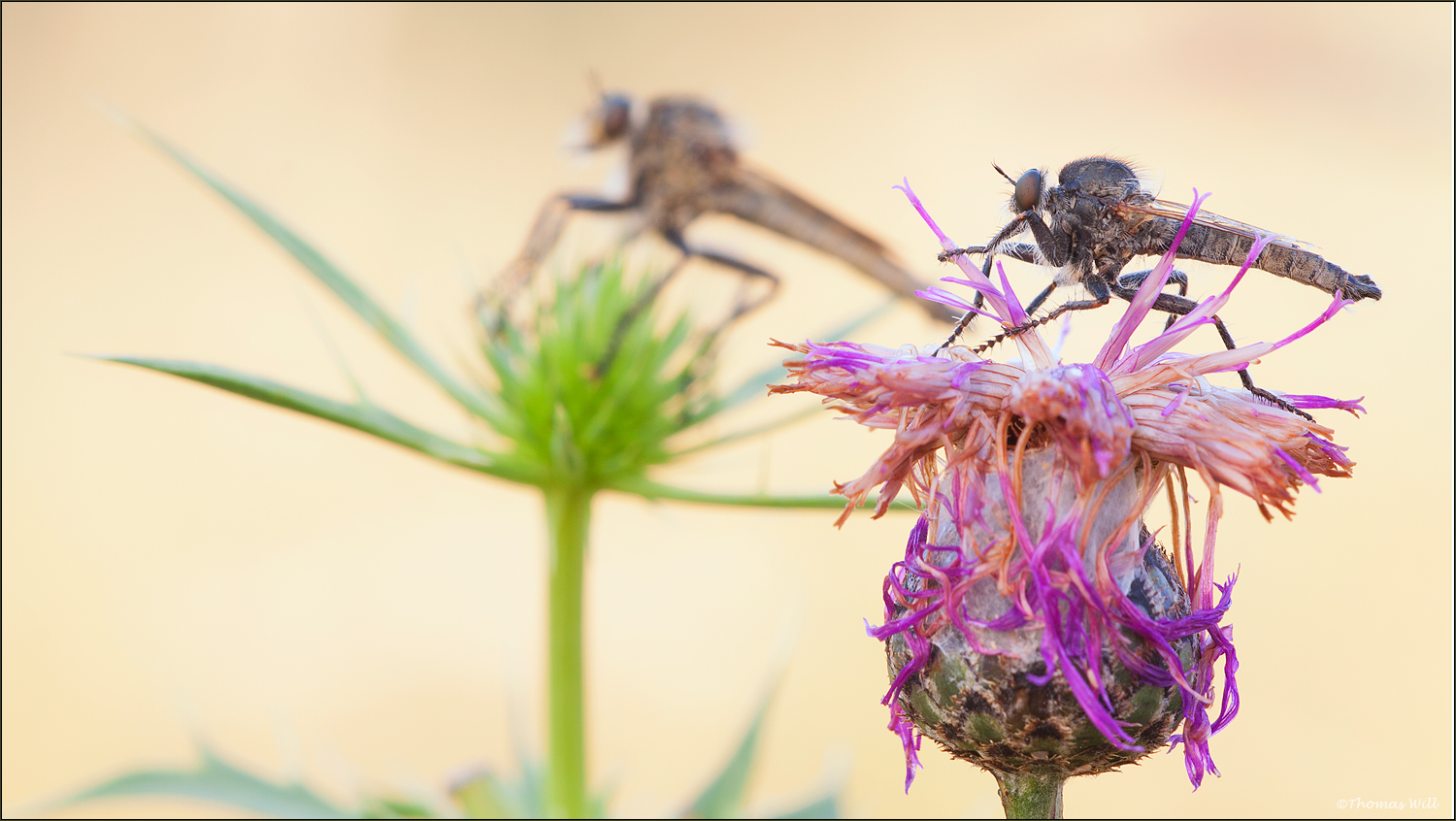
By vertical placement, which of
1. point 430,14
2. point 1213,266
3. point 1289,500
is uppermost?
point 430,14

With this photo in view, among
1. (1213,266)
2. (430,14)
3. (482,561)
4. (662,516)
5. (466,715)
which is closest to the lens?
(1213,266)

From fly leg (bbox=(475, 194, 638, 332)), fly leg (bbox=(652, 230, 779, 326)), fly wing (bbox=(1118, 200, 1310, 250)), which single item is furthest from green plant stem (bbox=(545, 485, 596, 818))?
fly wing (bbox=(1118, 200, 1310, 250))

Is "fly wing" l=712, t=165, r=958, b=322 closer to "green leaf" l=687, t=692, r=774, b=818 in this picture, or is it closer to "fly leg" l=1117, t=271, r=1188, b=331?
"green leaf" l=687, t=692, r=774, b=818

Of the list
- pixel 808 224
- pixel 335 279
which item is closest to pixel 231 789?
pixel 335 279

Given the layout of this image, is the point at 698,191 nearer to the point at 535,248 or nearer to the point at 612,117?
the point at 612,117

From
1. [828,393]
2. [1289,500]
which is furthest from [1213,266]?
[828,393]

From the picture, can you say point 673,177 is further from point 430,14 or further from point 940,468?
point 430,14
